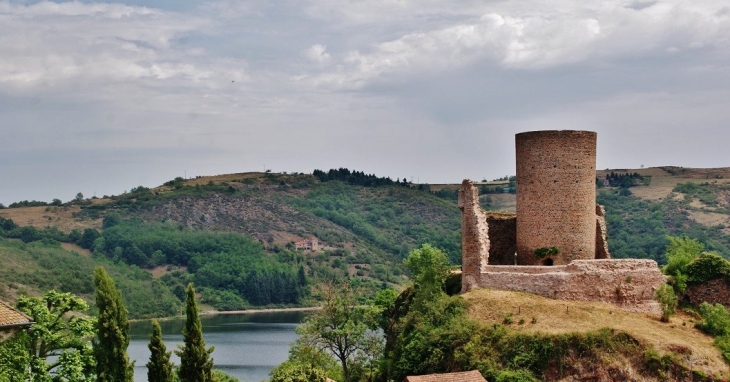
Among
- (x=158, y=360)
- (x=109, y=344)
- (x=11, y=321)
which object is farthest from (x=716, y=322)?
(x=11, y=321)

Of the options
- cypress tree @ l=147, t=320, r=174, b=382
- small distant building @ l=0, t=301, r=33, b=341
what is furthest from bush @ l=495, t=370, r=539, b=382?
small distant building @ l=0, t=301, r=33, b=341

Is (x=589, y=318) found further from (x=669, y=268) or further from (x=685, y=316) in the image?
(x=669, y=268)

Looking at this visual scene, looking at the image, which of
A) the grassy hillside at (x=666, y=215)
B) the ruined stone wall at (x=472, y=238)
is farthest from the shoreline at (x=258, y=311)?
the ruined stone wall at (x=472, y=238)

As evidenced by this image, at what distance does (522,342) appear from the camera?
3475 cm

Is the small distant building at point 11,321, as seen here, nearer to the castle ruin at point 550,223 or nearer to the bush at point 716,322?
the castle ruin at point 550,223

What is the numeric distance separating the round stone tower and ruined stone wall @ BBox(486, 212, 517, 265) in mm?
2983

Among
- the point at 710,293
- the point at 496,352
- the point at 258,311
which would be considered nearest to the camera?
the point at 496,352

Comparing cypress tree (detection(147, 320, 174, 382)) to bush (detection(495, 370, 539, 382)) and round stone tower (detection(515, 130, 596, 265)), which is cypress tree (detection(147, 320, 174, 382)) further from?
round stone tower (detection(515, 130, 596, 265))

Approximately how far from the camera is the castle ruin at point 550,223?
38.8 meters

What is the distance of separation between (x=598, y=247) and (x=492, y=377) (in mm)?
11952

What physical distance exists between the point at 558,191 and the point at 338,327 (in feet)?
40.9

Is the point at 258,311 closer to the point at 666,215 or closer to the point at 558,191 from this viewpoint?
the point at 666,215

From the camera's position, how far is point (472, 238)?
40500mm

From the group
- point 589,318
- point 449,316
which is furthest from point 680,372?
point 449,316
